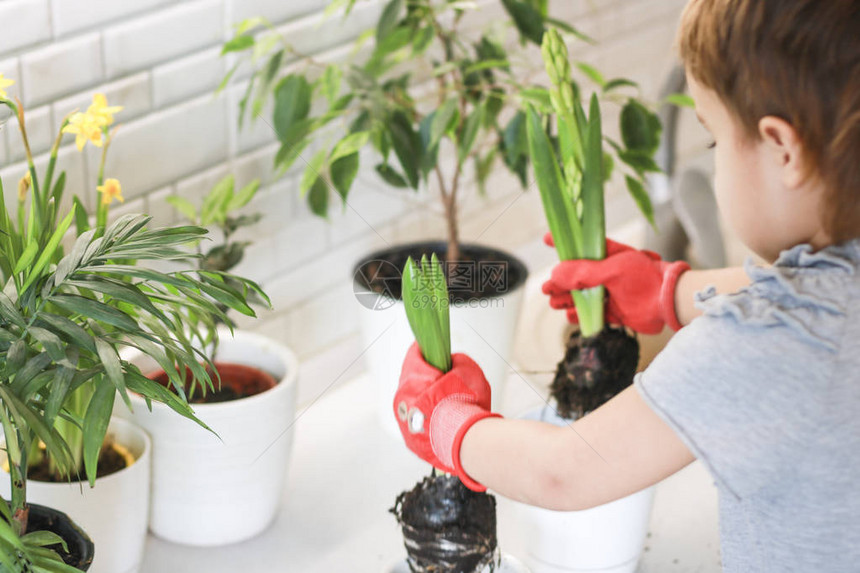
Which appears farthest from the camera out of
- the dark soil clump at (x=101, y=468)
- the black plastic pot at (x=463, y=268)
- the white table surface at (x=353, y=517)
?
the black plastic pot at (x=463, y=268)

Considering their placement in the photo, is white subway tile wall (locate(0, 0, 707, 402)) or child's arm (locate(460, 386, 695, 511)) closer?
child's arm (locate(460, 386, 695, 511))

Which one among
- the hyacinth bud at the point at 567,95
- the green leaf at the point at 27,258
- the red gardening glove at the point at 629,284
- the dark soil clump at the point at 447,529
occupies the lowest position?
the dark soil clump at the point at 447,529

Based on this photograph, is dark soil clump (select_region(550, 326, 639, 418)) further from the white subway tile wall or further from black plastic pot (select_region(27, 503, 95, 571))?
black plastic pot (select_region(27, 503, 95, 571))

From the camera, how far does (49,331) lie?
62 cm

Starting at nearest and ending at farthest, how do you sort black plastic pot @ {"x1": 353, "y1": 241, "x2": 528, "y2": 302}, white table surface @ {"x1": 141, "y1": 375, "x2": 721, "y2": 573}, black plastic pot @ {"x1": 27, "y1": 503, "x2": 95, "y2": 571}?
black plastic pot @ {"x1": 27, "y1": 503, "x2": 95, "y2": 571} → white table surface @ {"x1": 141, "y1": 375, "x2": 721, "y2": 573} → black plastic pot @ {"x1": 353, "y1": 241, "x2": 528, "y2": 302}

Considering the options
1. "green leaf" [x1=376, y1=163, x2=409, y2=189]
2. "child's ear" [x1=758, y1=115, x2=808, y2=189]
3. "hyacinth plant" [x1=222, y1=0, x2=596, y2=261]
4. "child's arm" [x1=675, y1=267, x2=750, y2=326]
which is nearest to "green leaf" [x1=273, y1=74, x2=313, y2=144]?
"hyacinth plant" [x1=222, y1=0, x2=596, y2=261]

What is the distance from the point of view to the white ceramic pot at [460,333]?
105 cm

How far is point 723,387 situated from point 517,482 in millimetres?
168

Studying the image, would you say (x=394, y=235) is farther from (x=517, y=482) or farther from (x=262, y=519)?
(x=517, y=482)

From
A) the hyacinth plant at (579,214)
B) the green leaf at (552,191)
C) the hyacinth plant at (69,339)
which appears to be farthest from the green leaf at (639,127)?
the hyacinth plant at (69,339)

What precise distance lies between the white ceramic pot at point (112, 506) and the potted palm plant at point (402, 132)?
0.29 meters

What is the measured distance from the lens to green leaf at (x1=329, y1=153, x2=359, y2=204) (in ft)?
3.12

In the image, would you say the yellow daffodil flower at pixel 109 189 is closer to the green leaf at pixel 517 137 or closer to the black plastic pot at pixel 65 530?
the black plastic pot at pixel 65 530

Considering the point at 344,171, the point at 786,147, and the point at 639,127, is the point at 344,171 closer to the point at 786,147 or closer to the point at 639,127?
the point at 639,127
